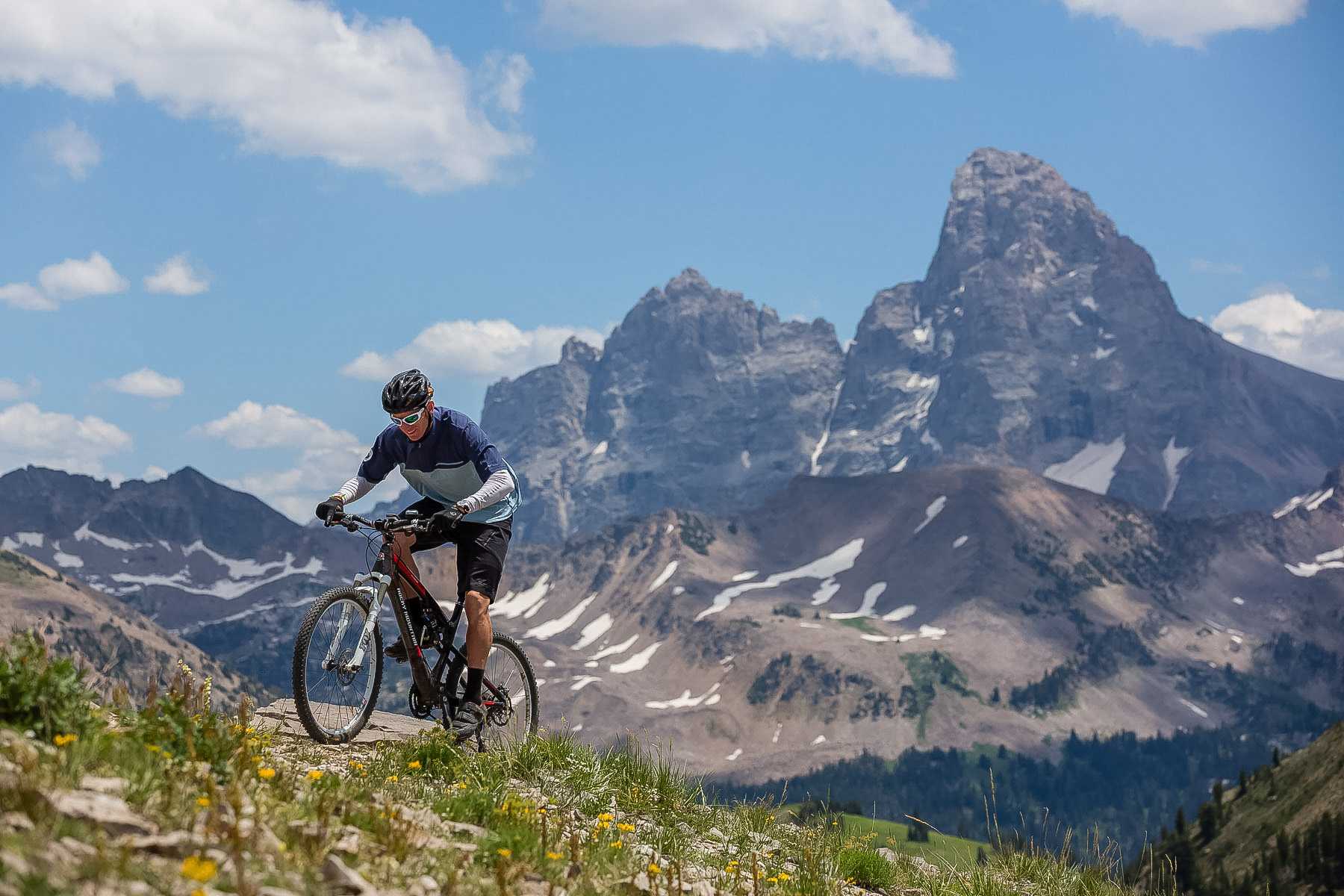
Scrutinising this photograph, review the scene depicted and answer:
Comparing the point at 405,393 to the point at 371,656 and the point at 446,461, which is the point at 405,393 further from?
the point at 371,656

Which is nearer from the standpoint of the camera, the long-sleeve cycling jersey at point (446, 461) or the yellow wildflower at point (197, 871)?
the yellow wildflower at point (197, 871)

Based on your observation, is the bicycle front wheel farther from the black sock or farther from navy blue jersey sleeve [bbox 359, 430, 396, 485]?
navy blue jersey sleeve [bbox 359, 430, 396, 485]

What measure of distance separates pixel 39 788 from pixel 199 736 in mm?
2060

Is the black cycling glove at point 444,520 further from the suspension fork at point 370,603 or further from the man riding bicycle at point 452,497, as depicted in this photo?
the suspension fork at point 370,603

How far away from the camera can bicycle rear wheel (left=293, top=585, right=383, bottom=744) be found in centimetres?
1195

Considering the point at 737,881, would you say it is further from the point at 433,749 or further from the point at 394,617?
the point at 394,617

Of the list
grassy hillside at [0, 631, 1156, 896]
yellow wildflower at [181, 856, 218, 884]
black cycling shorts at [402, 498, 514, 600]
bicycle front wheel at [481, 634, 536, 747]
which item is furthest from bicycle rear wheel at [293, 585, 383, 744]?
yellow wildflower at [181, 856, 218, 884]

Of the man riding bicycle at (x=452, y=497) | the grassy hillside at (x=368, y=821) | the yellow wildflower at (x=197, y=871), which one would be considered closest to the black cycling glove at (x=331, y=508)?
the man riding bicycle at (x=452, y=497)

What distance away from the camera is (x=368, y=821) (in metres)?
7.92

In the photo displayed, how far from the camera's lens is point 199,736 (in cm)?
838

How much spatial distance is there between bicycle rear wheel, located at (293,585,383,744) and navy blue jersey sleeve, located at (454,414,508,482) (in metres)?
1.89

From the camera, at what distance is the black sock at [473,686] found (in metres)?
12.7

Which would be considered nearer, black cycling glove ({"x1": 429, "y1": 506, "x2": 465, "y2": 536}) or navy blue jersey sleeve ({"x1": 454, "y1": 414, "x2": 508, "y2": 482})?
black cycling glove ({"x1": 429, "y1": 506, "x2": 465, "y2": 536})

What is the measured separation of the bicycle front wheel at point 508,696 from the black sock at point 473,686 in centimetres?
17
